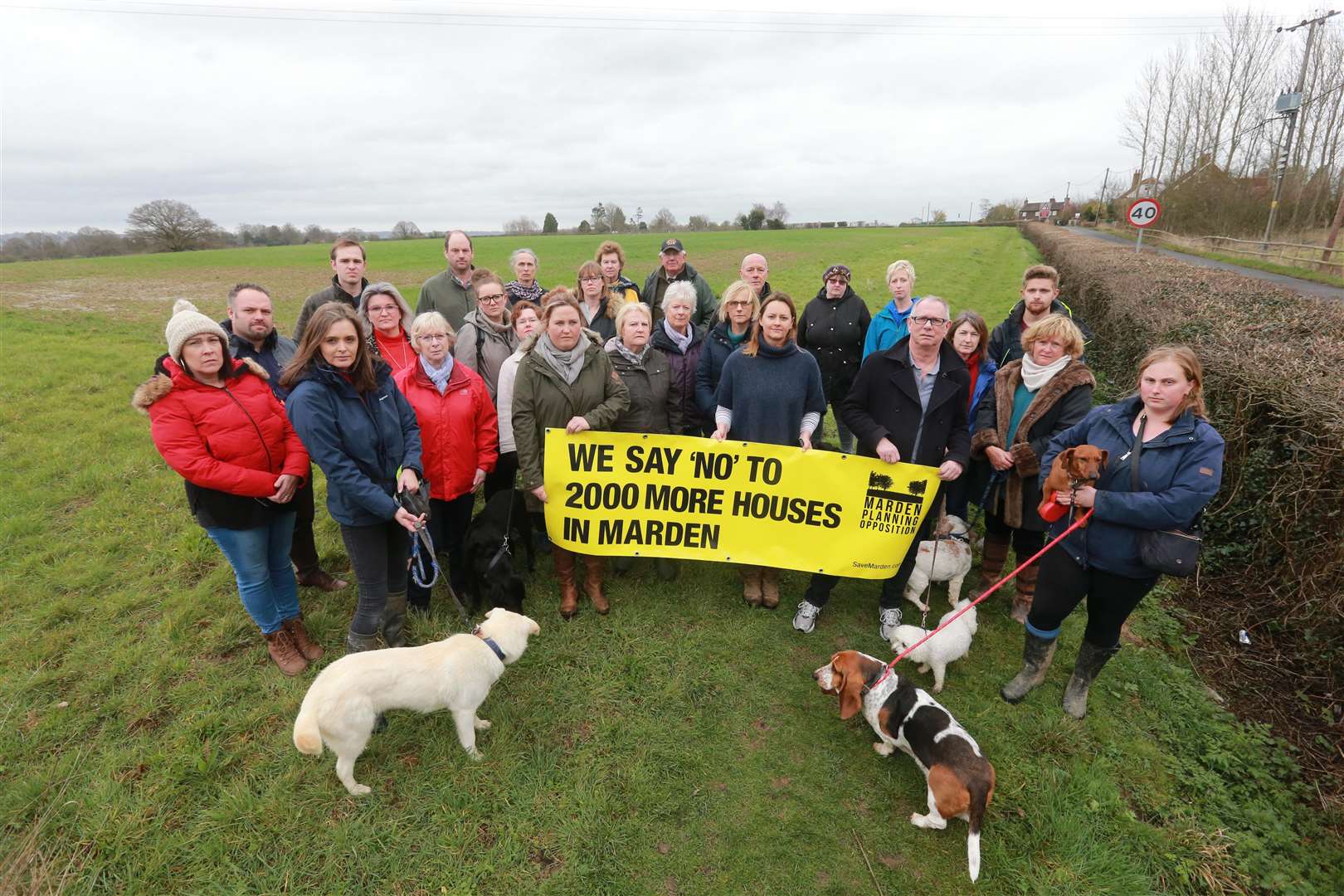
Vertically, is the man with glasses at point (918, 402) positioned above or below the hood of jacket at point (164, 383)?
below

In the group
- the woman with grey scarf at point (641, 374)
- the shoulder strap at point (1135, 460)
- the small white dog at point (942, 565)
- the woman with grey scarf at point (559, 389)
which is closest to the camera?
the shoulder strap at point (1135, 460)

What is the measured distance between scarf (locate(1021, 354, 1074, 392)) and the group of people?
0.01 meters

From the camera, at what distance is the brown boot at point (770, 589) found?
5.42 meters

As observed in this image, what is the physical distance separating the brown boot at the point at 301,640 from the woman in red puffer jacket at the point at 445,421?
0.79 meters

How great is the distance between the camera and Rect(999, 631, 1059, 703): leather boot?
427cm

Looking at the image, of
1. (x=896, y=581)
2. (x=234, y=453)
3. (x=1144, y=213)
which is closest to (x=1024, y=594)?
(x=896, y=581)

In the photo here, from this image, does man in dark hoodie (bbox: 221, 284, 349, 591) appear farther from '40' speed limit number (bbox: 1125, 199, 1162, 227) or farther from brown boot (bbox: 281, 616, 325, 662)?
'40' speed limit number (bbox: 1125, 199, 1162, 227)

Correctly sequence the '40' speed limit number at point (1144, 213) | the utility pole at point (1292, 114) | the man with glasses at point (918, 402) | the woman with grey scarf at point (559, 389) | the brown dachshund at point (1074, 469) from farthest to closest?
the utility pole at point (1292, 114), the '40' speed limit number at point (1144, 213), the woman with grey scarf at point (559, 389), the man with glasses at point (918, 402), the brown dachshund at point (1074, 469)

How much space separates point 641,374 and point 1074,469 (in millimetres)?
3420

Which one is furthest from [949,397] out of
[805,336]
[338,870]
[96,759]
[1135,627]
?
[96,759]

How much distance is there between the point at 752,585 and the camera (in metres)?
5.51

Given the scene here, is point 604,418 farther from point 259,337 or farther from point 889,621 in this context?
point 889,621

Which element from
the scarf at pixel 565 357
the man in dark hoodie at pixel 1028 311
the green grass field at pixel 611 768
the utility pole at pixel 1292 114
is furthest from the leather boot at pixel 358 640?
the utility pole at pixel 1292 114

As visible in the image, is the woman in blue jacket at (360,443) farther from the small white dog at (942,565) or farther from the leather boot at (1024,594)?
the leather boot at (1024,594)
